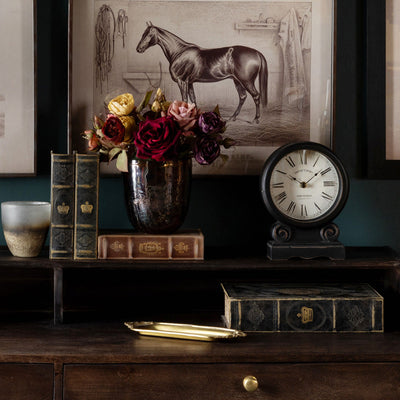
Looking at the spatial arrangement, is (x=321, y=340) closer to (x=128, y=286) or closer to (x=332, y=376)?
(x=332, y=376)

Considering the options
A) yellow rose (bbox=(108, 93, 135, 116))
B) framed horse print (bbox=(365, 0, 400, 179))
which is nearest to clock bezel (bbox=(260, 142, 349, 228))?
framed horse print (bbox=(365, 0, 400, 179))

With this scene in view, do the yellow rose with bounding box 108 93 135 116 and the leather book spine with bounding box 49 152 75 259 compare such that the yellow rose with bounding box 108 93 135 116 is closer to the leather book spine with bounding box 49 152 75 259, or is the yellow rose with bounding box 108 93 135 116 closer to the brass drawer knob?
the leather book spine with bounding box 49 152 75 259

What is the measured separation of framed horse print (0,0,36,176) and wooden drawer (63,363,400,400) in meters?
0.61

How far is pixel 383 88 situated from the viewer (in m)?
1.37

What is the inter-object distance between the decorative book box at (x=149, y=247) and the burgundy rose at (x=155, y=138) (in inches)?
7.5

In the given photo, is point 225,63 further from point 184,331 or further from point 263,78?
point 184,331

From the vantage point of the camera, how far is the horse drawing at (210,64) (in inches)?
52.7

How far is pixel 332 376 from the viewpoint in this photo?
39.9 inches

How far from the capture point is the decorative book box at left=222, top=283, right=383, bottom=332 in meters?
1.12

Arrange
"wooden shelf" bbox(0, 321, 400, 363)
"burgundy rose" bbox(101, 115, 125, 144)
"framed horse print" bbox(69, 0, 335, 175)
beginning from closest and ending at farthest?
"wooden shelf" bbox(0, 321, 400, 363) → "burgundy rose" bbox(101, 115, 125, 144) → "framed horse print" bbox(69, 0, 335, 175)

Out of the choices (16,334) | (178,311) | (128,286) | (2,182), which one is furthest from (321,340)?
(2,182)

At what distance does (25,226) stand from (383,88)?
3.28 ft

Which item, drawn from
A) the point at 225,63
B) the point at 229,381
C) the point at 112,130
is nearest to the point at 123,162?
the point at 112,130

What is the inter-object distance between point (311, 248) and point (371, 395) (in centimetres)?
34
